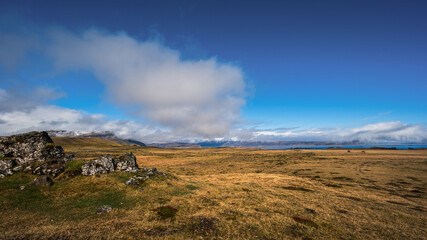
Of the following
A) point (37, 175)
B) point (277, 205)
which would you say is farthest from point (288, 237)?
point (37, 175)

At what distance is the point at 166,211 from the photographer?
15.0 meters

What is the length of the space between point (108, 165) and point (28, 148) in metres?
10.2

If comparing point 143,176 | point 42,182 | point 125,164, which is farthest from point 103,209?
point 125,164

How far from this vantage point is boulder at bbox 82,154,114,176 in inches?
830

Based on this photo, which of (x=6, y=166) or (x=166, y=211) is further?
(x=6, y=166)

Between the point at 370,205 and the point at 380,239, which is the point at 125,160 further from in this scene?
the point at 370,205

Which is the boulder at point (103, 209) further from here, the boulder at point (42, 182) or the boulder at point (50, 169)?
the boulder at point (50, 169)

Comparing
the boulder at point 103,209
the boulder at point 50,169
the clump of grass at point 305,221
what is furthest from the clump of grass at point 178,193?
the boulder at point 50,169

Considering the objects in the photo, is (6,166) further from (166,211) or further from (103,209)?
(166,211)

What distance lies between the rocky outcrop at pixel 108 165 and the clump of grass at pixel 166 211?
11.0 metres

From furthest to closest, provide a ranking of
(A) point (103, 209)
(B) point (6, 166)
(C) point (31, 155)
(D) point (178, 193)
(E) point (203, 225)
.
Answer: (C) point (31, 155) → (D) point (178, 193) → (B) point (6, 166) → (A) point (103, 209) → (E) point (203, 225)

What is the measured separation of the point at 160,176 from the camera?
952 inches

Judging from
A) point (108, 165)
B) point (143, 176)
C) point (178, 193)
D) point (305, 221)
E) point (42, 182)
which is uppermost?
point (108, 165)

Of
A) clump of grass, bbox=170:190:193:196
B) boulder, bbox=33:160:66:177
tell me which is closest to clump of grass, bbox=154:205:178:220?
clump of grass, bbox=170:190:193:196
